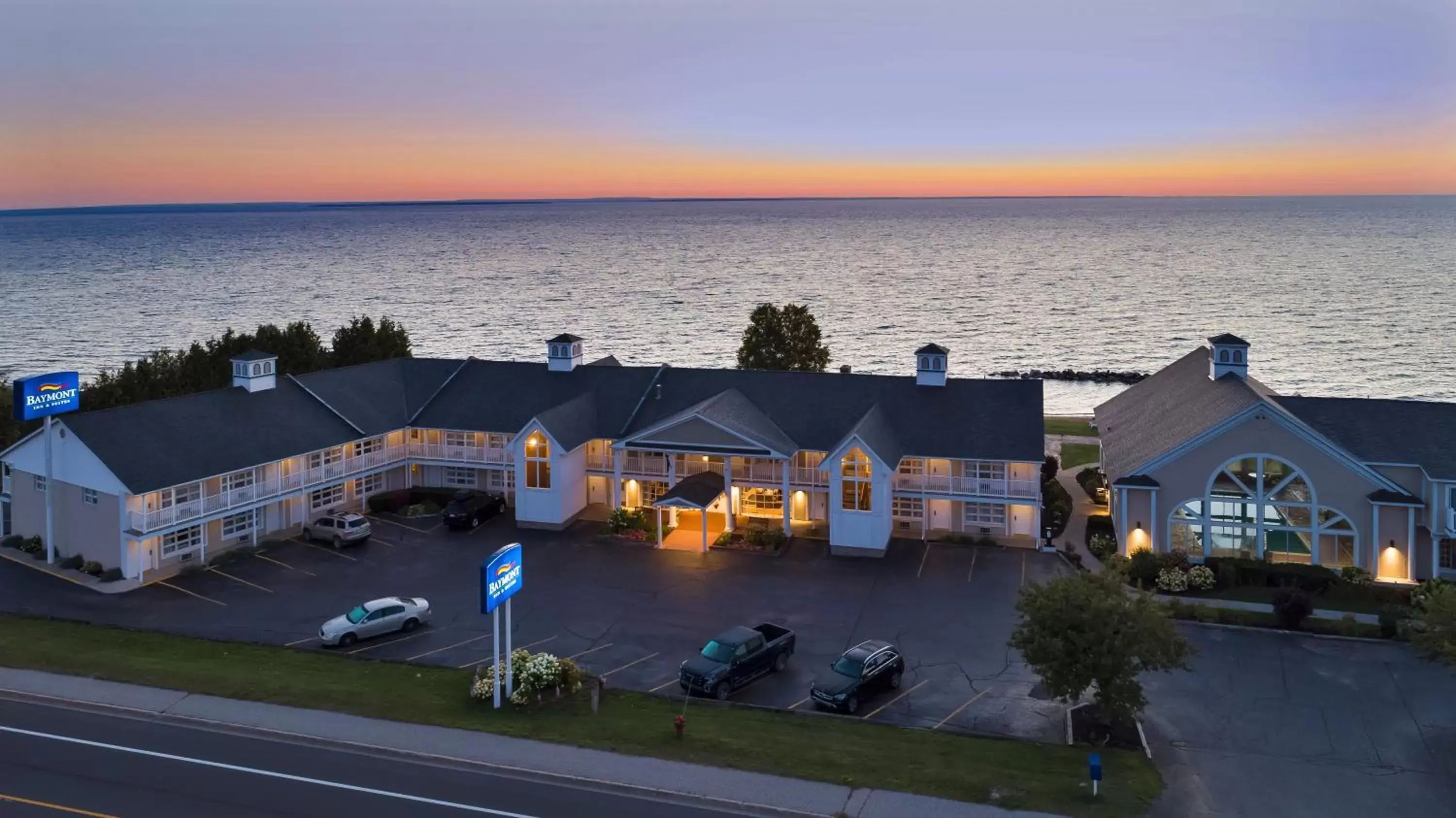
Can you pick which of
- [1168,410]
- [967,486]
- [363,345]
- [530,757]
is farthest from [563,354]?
[530,757]

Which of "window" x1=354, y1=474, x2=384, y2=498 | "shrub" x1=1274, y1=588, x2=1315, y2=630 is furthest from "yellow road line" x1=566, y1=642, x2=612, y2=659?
"shrub" x1=1274, y1=588, x2=1315, y2=630

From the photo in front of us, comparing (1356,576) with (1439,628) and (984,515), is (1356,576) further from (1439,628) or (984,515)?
(984,515)

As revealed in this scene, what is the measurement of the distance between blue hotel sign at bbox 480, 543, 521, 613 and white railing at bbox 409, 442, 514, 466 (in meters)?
24.2

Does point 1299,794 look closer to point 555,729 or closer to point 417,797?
point 555,729

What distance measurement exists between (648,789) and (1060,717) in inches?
527

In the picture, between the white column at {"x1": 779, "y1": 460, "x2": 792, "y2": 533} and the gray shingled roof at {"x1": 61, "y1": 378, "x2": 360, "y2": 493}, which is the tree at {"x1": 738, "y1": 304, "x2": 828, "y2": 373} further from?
the gray shingled roof at {"x1": 61, "y1": 378, "x2": 360, "y2": 493}

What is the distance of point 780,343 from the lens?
74.2m

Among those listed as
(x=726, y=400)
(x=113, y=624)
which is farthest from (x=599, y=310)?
(x=113, y=624)

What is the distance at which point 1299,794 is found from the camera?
25.7 metres

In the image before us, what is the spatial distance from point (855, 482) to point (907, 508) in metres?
4.24

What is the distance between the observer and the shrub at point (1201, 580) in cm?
4197

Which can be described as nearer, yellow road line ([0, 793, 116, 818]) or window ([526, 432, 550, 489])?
yellow road line ([0, 793, 116, 818])

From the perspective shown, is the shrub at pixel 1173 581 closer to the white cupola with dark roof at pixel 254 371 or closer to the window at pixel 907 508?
the window at pixel 907 508

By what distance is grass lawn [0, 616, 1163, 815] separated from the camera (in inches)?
990
